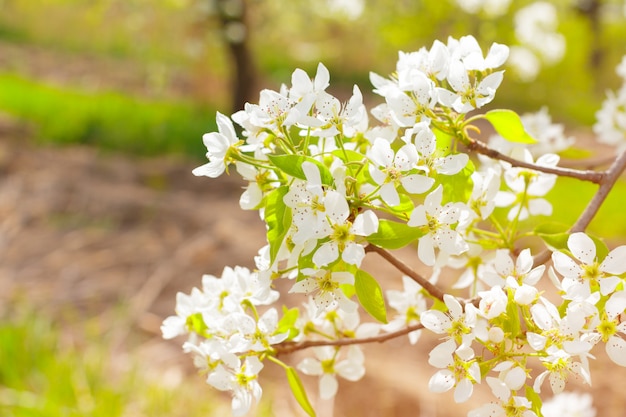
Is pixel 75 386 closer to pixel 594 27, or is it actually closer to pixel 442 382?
pixel 442 382

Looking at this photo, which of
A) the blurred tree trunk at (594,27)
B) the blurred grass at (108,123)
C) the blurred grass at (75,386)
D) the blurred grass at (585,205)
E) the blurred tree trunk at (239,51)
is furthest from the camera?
the blurred tree trunk at (594,27)

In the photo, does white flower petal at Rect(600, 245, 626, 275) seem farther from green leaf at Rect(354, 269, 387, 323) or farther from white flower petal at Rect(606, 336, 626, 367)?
green leaf at Rect(354, 269, 387, 323)

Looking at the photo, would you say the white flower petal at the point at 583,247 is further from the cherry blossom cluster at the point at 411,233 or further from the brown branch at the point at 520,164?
the brown branch at the point at 520,164

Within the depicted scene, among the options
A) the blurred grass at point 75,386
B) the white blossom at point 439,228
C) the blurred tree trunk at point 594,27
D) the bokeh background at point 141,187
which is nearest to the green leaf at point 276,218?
the white blossom at point 439,228

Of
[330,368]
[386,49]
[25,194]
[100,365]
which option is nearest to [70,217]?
[25,194]

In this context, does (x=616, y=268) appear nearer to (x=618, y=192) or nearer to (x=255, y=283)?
(x=255, y=283)

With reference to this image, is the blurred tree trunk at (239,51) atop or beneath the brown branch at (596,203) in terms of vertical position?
beneath
